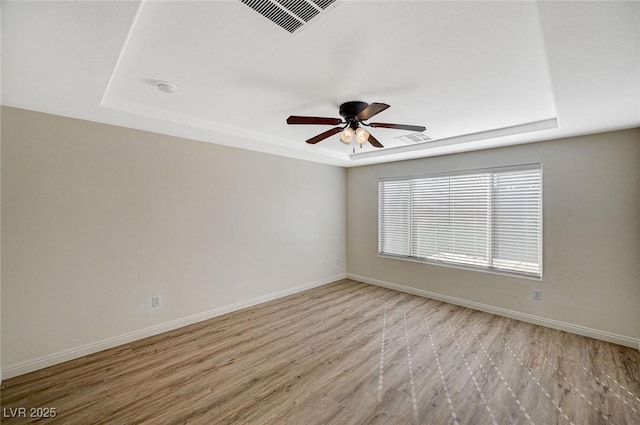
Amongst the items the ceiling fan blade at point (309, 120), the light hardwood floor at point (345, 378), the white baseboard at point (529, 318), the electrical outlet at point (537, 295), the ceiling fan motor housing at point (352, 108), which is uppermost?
the ceiling fan motor housing at point (352, 108)

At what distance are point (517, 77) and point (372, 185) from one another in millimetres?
3330

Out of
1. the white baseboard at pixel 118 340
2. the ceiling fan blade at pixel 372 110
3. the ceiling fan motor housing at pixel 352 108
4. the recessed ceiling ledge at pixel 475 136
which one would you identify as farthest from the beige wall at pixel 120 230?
the ceiling fan blade at pixel 372 110

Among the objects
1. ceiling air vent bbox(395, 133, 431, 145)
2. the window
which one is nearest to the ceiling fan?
ceiling air vent bbox(395, 133, 431, 145)

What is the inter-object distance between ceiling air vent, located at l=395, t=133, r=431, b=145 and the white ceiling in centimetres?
45

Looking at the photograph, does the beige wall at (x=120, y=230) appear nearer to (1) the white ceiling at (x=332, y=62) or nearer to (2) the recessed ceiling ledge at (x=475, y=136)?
(1) the white ceiling at (x=332, y=62)

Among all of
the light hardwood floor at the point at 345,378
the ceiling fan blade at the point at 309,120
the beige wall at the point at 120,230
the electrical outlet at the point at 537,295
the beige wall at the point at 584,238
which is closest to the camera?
the light hardwood floor at the point at 345,378

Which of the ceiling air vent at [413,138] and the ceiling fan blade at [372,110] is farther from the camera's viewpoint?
the ceiling air vent at [413,138]

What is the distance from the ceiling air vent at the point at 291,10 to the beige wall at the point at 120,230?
8.09 ft

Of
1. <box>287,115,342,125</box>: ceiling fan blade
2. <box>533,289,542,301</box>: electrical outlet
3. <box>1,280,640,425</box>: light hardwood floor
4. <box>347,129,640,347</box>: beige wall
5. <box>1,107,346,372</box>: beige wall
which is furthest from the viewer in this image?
<box>533,289,542,301</box>: electrical outlet

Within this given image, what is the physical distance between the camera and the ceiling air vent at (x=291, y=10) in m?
1.30

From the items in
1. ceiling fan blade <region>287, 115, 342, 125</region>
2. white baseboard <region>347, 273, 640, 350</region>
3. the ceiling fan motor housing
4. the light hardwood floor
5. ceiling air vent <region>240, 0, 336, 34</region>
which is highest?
ceiling air vent <region>240, 0, 336, 34</region>

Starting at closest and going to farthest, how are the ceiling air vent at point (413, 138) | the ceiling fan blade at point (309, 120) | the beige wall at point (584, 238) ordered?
the ceiling fan blade at point (309, 120) < the beige wall at point (584, 238) < the ceiling air vent at point (413, 138)

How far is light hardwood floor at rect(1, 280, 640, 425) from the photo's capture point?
193 centimetres

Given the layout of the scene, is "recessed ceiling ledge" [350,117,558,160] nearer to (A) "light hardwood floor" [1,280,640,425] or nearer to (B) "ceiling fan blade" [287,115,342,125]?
(B) "ceiling fan blade" [287,115,342,125]
